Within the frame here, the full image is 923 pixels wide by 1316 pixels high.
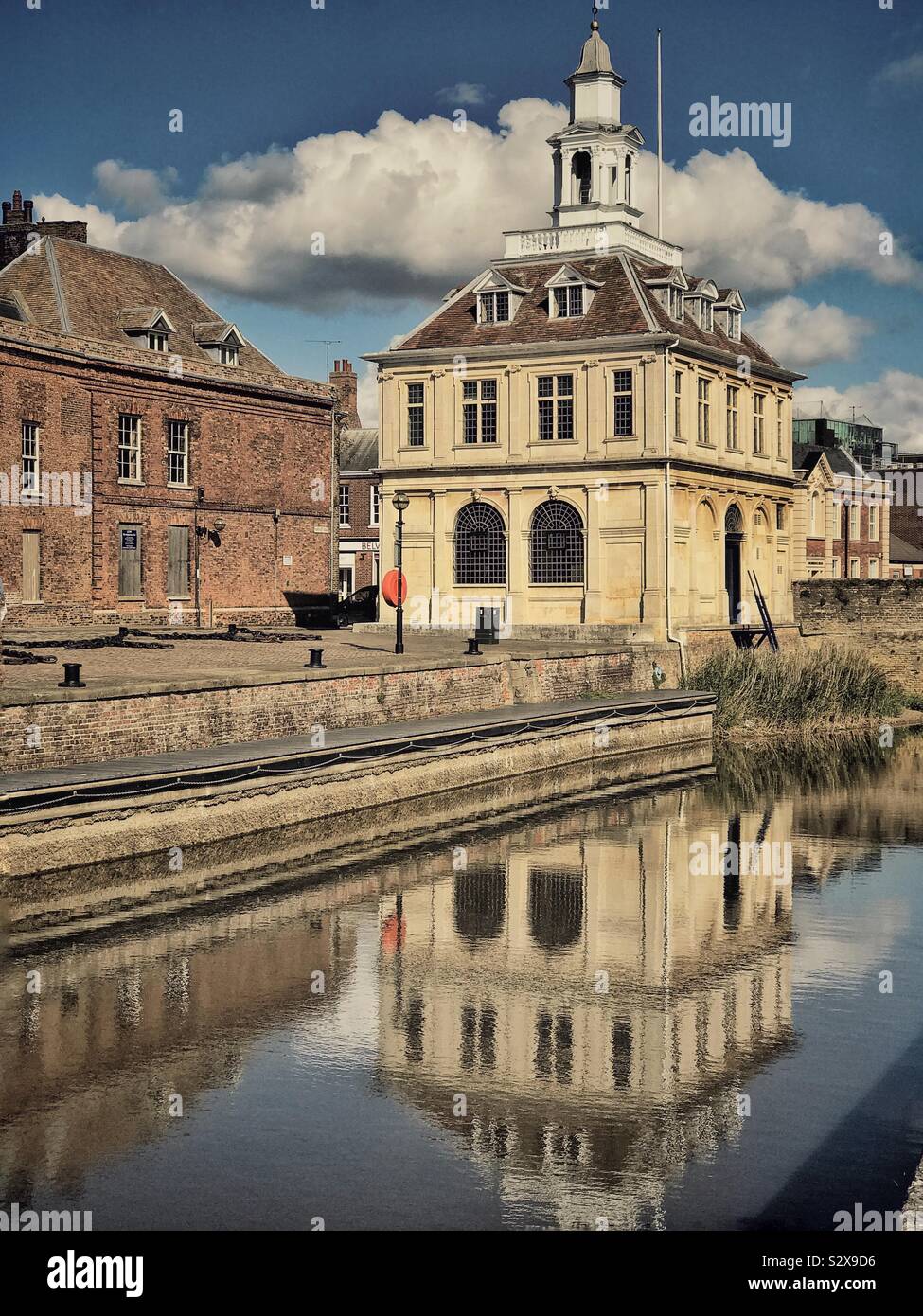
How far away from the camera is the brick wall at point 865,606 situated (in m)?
50.5

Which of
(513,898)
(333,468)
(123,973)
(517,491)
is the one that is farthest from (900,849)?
(333,468)

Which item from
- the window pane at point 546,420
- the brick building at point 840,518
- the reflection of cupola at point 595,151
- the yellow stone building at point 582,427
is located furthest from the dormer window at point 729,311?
the brick building at point 840,518

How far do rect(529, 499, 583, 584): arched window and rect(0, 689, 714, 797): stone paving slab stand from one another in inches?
282

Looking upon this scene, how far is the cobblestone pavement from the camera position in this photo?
2462 cm

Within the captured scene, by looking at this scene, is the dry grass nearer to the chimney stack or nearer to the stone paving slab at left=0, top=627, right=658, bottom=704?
the stone paving slab at left=0, top=627, right=658, bottom=704

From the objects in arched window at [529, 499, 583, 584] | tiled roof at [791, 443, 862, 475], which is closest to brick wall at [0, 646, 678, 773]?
arched window at [529, 499, 583, 584]

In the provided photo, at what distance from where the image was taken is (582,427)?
44000mm

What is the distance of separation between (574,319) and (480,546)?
287 inches

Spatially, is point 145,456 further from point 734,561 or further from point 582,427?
point 734,561

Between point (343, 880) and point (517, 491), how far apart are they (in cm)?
2571

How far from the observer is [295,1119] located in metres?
11.4

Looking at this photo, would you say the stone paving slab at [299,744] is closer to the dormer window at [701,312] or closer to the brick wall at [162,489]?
the brick wall at [162,489]

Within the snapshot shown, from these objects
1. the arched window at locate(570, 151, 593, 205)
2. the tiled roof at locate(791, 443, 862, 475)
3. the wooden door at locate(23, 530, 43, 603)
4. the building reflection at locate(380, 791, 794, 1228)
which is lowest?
the building reflection at locate(380, 791, 794, 1228)
